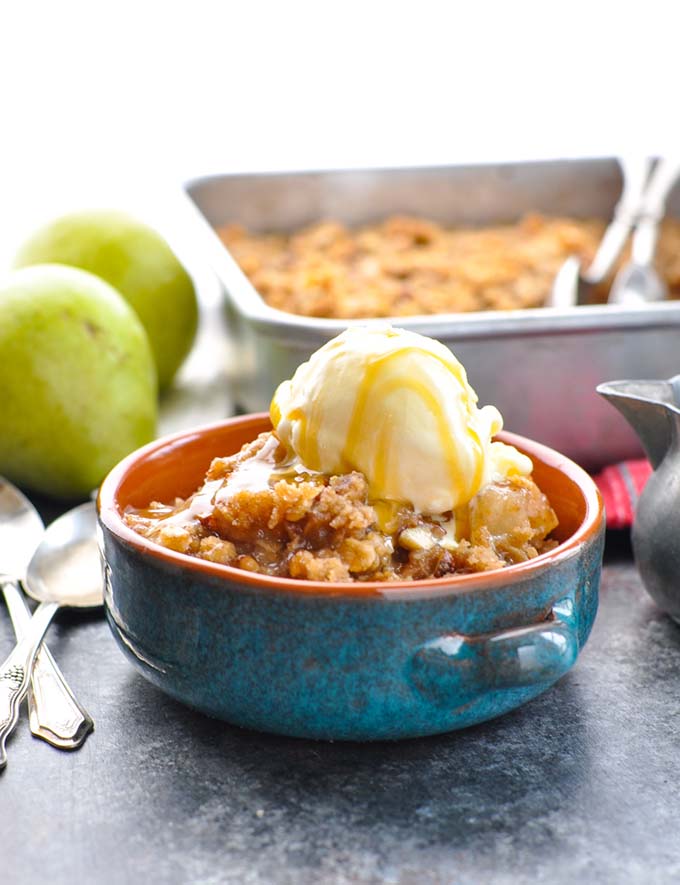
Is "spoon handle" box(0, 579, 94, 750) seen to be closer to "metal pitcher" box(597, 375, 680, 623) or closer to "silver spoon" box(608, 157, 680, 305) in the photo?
"metal pitcher" box(597, 375, 680, 623)

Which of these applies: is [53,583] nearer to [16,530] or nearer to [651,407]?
[16,530]

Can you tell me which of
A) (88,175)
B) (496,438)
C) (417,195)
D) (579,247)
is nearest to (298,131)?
(88,175)

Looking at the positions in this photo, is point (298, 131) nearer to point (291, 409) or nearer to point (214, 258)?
point (214, 258)

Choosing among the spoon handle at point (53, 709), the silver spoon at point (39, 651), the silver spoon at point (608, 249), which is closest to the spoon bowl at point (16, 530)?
the silver spoon at point (39, 651)

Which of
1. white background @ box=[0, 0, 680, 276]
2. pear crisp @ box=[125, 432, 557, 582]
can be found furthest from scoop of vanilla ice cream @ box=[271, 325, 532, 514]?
white background @ box=[0, 0, 680, 276]

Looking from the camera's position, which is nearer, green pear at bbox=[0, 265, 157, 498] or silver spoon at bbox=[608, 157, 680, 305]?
green pear at bbox=[0, 265, 157, 498]

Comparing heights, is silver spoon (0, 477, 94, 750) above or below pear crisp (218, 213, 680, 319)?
below

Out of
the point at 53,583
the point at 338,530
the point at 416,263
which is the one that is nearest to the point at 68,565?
the point at 53,583
